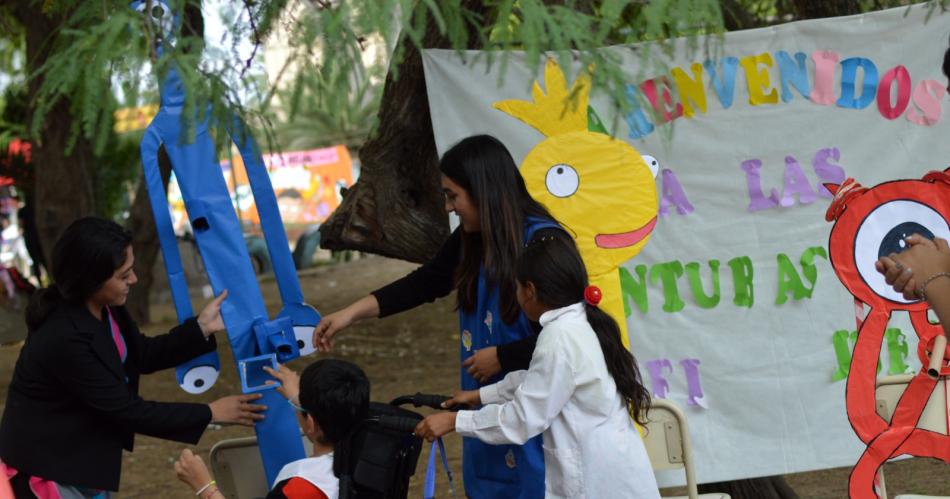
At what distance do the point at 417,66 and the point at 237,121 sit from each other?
2096 mm

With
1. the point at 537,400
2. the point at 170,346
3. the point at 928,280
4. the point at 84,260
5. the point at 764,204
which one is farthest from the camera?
the point at 764,204

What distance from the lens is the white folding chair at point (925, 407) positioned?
13.0 ft

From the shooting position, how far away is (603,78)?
2.69 meters

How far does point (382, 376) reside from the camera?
950cm

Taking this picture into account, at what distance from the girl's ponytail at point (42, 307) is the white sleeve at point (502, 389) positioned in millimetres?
1228

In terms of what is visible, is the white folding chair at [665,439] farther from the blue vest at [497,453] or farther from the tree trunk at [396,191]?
the tree trunk at [396,191]

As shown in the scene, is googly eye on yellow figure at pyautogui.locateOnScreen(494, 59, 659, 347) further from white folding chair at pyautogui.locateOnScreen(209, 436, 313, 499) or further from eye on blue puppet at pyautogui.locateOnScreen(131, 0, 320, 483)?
white folding chair at pyautogui.locateOnScreen(209, 436, 313, 499)

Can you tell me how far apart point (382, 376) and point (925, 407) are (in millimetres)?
5955

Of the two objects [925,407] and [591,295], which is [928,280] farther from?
[925,407]

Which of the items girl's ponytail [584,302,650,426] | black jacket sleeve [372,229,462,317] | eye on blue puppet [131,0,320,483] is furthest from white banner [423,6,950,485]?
girl's ponytail [584,302,650,426]

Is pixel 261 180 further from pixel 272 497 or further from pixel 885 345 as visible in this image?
pixel 885 345

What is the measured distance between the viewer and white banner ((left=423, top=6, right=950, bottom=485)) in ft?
15.6

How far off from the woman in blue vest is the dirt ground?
304 cm

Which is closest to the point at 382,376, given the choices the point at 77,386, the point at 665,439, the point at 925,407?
the point at 665,439
